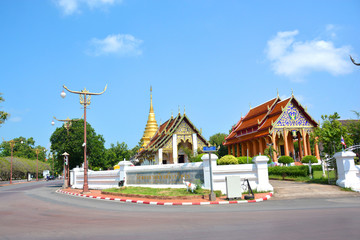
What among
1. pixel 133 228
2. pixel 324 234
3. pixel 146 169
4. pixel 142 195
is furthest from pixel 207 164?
pixel 324 234

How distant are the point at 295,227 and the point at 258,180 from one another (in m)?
8.50

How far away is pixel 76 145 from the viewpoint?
102 ft

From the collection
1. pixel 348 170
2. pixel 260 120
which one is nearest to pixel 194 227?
pixel 348 170

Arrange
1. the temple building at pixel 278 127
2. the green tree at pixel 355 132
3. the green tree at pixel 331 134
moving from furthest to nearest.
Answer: the temple building at pixel 278 127, the green tree at pixel 355 132, the green tree at pixel 331 134

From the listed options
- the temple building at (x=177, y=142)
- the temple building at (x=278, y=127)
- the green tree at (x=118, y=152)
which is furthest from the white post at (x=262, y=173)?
the green tree at (x=118, y=152)

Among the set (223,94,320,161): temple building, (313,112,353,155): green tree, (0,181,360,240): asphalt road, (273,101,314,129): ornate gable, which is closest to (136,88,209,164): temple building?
(223,94,320,161): temple building

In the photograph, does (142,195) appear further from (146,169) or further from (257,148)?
(257,148)

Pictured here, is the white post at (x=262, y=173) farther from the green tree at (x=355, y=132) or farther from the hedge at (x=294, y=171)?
the green tree at (x=355, y=132)

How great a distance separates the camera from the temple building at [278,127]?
109 ft

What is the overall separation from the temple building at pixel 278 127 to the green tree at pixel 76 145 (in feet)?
57.8

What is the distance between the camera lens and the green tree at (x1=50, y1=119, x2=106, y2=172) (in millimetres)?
31359

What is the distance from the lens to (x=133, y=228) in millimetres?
6797

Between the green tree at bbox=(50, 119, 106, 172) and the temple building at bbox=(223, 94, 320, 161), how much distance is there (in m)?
17.6

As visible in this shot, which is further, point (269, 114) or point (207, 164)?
point (269, 114)
